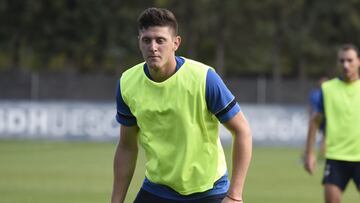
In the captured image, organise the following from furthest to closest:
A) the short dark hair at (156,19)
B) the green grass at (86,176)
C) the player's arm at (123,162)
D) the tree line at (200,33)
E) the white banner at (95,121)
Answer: the tree line at (200,33), the white banner at (95,121), the green grass at (86,176), the player's arm at (123,162), the short dark hair at (156,19)

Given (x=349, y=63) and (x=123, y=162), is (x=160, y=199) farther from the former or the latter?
(x=349, y=63)

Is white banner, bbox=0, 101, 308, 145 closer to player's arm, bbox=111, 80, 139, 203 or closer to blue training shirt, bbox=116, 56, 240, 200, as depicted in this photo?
player's arm, bbox=111, 80, 139, 203

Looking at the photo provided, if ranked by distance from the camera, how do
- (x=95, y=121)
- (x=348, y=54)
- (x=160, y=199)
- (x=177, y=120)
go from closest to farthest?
(x=177, y=120) < (x=160, y=199) < (x=348, y=54) < (x=95, y=121)

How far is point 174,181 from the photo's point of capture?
6.45m

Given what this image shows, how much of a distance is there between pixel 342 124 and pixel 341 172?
562 mm

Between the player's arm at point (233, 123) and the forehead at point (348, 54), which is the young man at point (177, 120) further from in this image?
the forehead at point (348, 54)

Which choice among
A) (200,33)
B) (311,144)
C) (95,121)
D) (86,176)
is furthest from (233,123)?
(200,33)

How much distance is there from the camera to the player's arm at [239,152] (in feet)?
20.2

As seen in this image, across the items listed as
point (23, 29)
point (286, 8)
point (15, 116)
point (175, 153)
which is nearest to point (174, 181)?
point (175, 153)

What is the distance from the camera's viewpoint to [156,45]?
6.13 metres

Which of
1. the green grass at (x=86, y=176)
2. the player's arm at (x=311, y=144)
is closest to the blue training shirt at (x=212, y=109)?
the player's arm at (x=311, y=144)

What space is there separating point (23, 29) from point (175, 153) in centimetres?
4271

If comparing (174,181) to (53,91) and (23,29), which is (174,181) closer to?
(53,91)

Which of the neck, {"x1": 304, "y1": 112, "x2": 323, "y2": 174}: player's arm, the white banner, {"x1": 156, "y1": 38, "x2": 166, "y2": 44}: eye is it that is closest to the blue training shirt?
{"x1": 156, "y1": 38, "x2": 166, "y2": 44}: eye
